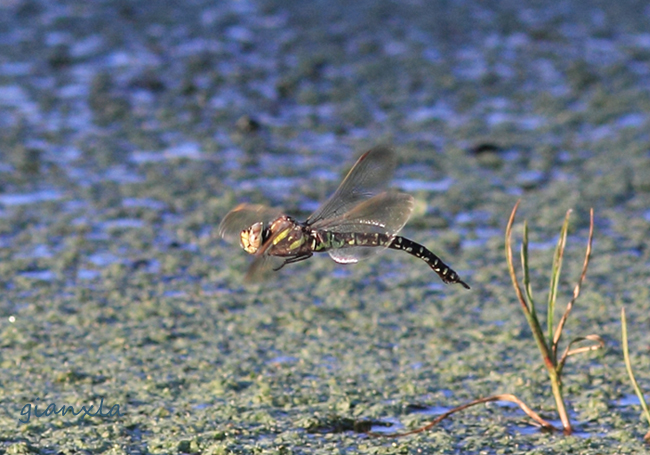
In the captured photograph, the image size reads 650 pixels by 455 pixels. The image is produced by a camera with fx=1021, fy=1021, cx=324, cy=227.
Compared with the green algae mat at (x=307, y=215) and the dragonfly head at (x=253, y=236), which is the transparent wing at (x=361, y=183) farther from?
the dragonfly head at (x=253, y=236)

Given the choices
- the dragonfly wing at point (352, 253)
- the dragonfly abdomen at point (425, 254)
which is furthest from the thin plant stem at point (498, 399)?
the dragonfly wing at point (352, 253)

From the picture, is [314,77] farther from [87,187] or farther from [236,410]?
[236,410]

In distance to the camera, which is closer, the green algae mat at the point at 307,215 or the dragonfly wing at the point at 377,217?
the dragonfly wing at the point at 377,217

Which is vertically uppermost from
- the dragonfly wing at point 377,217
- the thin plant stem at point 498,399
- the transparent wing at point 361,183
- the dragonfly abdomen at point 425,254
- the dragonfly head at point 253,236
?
the transparent wing at point 361,183

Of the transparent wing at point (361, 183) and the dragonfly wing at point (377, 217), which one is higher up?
the transparent wing at point (361, 183)

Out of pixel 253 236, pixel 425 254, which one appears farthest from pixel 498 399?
pixel 253 236
